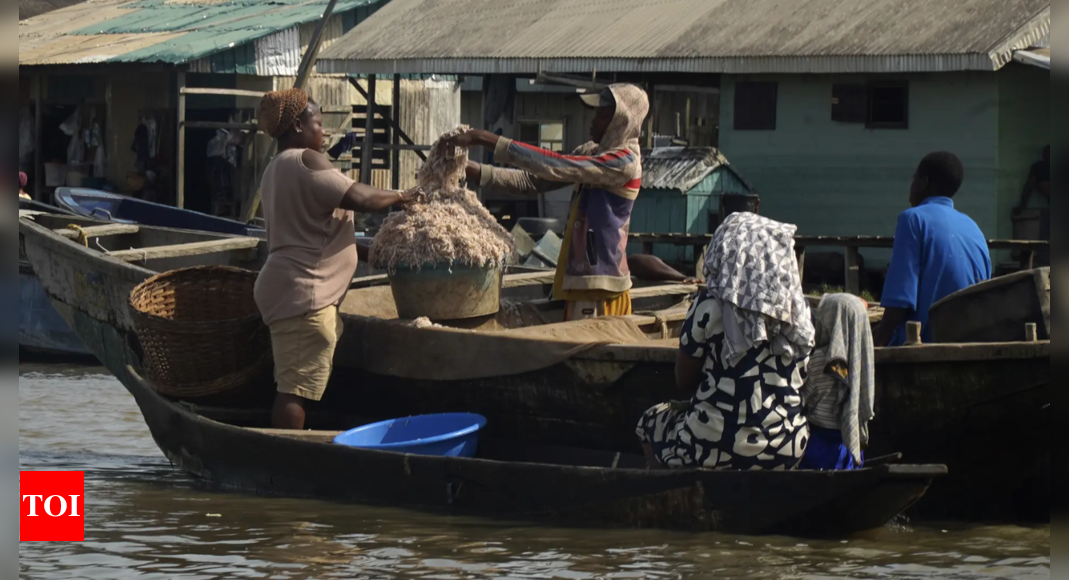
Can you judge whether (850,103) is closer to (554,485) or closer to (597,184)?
(597,184)

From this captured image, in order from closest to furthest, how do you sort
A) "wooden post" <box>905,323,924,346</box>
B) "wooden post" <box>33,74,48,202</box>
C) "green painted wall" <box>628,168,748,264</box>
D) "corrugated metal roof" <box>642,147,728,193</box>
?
"wooden post" <box>905,323,924,346</box> < "corrugated metal roof" <box>642,147,728,193</box> < "green painted wall" <box>628,168,748,264</box> < "wooden post" <box>33,74,48,202</box>

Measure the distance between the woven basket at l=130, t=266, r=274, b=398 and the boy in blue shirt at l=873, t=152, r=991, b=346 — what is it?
3.08 meters

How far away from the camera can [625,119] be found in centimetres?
671

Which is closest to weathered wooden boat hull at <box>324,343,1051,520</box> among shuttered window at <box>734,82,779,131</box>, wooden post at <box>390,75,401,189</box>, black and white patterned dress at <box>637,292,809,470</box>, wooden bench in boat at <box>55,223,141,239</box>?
black and white patterned dress at <box>637,292,809,470</box>

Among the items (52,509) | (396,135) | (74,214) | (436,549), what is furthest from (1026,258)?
(396,135)

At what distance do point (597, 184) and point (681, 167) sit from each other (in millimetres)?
8591

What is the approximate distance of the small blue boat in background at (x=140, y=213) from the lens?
13.4 meters

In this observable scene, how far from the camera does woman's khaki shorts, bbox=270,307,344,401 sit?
21.9ft

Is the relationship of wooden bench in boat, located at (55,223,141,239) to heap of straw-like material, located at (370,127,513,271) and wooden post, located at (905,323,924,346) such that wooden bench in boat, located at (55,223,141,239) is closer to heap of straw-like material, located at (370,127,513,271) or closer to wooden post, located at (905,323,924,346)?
heap of straw-like material, located at (370,127,513,271)

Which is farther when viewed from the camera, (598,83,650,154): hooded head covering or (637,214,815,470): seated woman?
(598,83,650,154): hooded head covering

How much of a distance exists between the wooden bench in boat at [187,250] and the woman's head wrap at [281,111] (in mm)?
3175

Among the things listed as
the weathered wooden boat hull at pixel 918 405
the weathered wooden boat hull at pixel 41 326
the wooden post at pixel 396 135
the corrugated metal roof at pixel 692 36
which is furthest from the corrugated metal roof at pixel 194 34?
the weathered wooden boat hull at pixel 918 405

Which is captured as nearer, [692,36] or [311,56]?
[692,36]

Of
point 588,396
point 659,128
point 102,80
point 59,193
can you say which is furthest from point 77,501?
point 102,80
